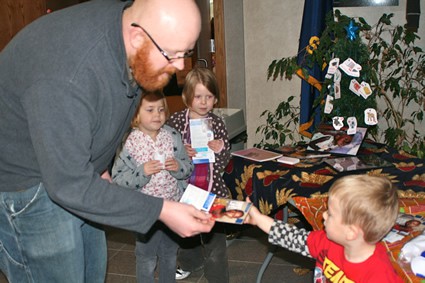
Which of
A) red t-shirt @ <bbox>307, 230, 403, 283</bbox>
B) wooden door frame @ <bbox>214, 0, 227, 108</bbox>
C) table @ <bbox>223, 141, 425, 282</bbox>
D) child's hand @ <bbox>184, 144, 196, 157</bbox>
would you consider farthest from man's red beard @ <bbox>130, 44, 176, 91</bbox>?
wooden door frame @ <bbox>214, 0, 227, 108</bbox>

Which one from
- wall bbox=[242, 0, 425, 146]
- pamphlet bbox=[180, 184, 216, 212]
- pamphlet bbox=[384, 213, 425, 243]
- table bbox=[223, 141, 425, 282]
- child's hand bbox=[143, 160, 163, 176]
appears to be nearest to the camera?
pamphlet bbox=[384, 213, 425, 243]

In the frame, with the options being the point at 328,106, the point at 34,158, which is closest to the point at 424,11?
the point at 328,106

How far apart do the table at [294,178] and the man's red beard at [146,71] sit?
115cm

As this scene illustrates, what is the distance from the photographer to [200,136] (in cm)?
287

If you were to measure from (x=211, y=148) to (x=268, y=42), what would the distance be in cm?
221

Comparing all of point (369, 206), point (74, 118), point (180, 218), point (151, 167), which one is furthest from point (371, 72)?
point (74, 118)

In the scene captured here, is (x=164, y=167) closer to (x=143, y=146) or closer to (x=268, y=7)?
(x=143, y=146)

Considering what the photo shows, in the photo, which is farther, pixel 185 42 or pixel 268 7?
pixel 268 7

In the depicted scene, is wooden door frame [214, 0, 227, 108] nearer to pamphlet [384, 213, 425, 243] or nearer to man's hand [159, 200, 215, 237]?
pamphlet [384, 213, 425, 243]

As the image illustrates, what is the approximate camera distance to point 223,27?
15.2 feet

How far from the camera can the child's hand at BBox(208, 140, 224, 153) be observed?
9.33 feet

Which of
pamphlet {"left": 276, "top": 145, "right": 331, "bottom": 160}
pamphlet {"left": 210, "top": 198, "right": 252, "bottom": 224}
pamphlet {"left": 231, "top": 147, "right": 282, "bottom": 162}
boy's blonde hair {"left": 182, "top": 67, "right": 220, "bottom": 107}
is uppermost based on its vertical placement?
boy's blonde hair {"left": 182, "top": 67, "right": 220, "bottom": 107}

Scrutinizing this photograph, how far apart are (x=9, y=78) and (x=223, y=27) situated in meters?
3.50

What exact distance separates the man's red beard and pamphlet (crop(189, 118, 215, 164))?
4.52 ft
